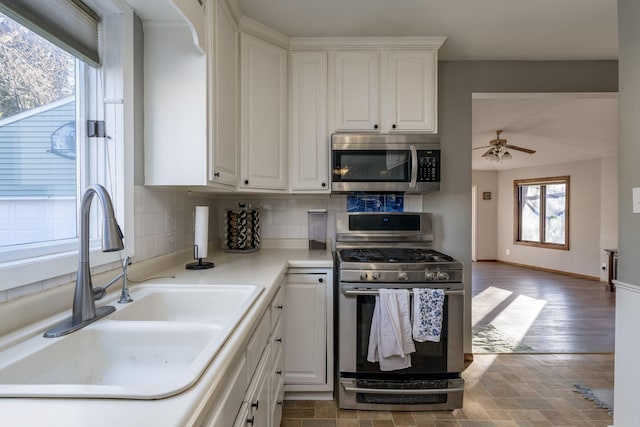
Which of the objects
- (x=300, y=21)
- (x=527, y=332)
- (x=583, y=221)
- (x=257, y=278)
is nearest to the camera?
(x=257, y=278)

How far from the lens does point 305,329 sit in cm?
201

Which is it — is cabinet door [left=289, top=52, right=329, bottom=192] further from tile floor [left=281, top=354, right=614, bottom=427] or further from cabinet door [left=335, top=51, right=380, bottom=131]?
tile floor [left=281, top=354, right=614, bottom=427]

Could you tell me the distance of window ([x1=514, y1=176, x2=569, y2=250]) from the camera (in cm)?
660

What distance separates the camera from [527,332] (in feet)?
10.7

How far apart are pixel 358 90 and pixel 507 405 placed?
2.28m

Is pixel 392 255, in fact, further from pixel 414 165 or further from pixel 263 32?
pixel 263 32

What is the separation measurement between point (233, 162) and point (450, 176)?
5.46 ft

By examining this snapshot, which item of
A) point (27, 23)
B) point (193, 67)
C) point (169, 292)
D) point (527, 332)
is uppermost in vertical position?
point (193, 67)

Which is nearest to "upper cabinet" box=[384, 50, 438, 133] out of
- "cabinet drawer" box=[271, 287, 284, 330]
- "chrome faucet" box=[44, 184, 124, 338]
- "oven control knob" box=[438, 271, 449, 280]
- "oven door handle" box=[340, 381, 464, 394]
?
"oven control knob" box=[438, 271, 449, 280]

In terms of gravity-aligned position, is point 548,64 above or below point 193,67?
above

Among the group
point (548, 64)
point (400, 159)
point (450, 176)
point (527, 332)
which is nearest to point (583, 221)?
point (527, 332)

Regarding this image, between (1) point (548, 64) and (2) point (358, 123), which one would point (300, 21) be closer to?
(2) point (358, 123)

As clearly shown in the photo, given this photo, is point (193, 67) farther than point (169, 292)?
Yes

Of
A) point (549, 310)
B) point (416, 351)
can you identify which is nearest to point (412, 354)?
point (416, 351)
